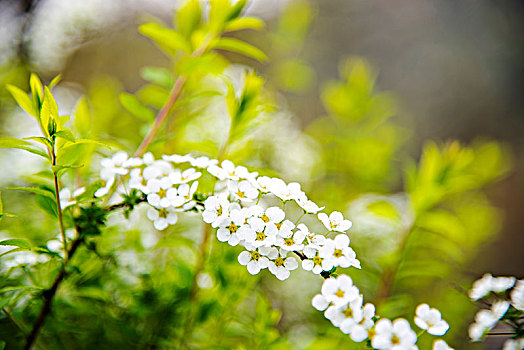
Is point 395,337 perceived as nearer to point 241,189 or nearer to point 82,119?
point 241,189

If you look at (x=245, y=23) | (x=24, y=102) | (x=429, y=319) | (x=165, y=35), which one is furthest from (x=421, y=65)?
(x=24, y=102)

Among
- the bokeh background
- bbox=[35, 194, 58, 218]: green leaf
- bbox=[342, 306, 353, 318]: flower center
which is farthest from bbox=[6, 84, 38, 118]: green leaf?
the bokeh background

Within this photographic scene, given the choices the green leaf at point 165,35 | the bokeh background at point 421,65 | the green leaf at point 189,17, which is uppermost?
the green leaf at point 189,17

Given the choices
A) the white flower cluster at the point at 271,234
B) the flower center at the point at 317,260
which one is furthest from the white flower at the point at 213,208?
the flower center at the point at 317,260

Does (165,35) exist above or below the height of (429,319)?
above

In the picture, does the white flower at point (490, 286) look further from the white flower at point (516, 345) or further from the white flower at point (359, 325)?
the white flower at point (359, 325)

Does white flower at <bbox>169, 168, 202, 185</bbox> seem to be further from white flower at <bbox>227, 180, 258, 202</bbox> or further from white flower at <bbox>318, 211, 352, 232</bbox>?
white flower at <bbox>318, 211, 352, 232</bbox>
